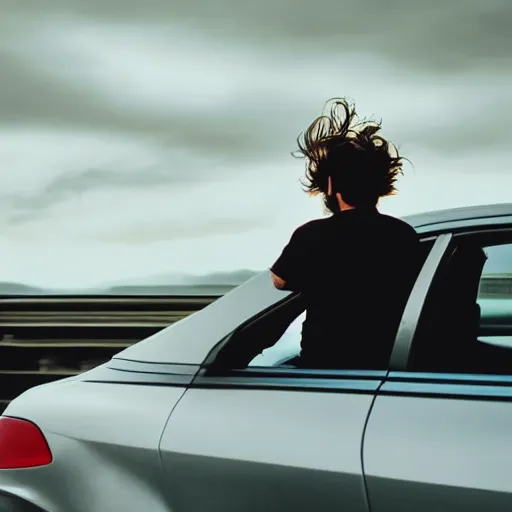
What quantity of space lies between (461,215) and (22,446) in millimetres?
1439

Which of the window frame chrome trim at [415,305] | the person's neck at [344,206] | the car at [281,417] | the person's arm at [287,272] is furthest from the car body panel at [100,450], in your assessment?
the person's neck at [344,206]

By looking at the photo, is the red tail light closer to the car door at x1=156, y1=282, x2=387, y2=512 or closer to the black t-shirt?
the car door at x1=156, y1=282, x2=387, y2=512

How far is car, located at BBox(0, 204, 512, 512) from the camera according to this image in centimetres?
262

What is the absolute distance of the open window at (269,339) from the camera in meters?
3.17

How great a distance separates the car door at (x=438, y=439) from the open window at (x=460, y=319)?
0.09ft

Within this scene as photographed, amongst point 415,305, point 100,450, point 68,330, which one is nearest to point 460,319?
point 415,305

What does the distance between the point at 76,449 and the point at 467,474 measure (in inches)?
47.6

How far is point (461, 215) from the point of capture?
10.0ft

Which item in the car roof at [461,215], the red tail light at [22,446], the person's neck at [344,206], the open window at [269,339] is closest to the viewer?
the car roof at [461,215]

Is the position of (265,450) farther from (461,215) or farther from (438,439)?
(461,215)

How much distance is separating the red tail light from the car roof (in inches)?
49.1

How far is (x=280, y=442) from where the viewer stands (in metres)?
2.87

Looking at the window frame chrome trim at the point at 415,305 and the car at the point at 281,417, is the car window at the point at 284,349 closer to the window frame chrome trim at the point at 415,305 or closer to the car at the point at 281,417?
the car at the point at 281,417

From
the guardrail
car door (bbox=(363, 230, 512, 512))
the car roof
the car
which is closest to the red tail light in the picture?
the car
